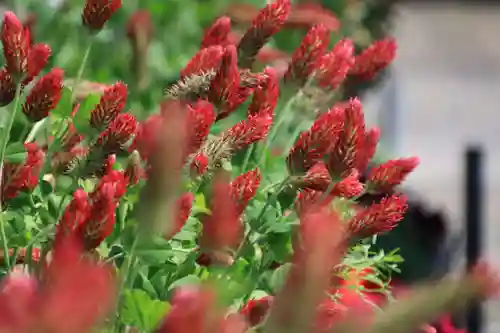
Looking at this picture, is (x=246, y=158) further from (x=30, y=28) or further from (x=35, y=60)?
(x=30, y=28)

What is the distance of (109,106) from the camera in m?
0.95

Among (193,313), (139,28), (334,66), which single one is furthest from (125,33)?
(193,313)

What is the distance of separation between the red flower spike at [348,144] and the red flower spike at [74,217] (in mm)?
223

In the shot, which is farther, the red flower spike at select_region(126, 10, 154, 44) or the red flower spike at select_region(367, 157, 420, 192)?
the red flower spike at select_region(126, 10, 154, 44)

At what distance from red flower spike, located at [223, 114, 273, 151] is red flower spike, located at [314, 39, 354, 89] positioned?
0.20 metres

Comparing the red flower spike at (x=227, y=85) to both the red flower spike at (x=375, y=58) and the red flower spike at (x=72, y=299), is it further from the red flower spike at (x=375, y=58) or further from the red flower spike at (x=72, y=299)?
the red flower spike at (x=72, y=299)

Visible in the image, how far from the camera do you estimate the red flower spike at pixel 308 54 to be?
107 cm

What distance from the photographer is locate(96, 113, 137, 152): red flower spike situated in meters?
0.92

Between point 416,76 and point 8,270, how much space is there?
9.84 m

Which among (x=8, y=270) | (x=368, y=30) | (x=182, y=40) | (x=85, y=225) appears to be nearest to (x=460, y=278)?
(x=85, y=225)

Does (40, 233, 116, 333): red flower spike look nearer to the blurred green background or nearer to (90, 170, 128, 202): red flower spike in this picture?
(90, 170, 128, 202): red flower spike

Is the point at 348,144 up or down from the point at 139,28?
down

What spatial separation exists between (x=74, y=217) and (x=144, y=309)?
0.09m

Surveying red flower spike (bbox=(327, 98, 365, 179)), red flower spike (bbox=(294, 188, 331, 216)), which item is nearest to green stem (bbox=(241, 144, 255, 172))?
red flower spike (bbox=(294, 188, 331, 216))
